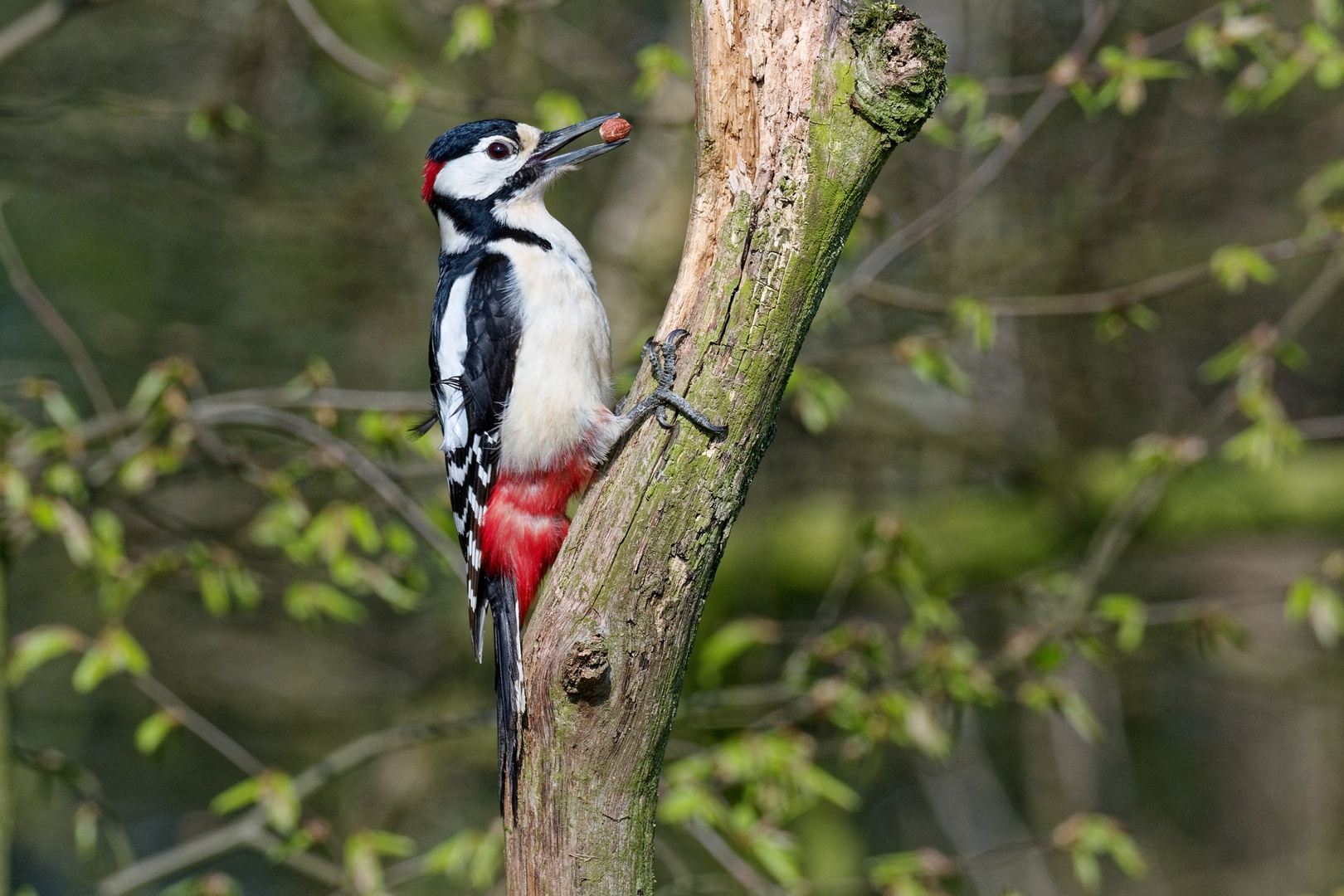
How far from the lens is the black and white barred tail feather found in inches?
86.7

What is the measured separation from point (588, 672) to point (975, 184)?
7.89ft

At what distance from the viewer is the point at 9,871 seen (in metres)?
3.67

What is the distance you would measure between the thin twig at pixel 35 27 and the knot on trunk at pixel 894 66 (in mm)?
2985

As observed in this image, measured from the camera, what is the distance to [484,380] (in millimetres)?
3055

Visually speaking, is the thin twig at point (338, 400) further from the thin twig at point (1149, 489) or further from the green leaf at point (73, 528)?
the thin twig at point (1149, 489)

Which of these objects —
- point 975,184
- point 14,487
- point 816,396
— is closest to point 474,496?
point 816,396

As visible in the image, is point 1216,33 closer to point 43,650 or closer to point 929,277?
point 929,277

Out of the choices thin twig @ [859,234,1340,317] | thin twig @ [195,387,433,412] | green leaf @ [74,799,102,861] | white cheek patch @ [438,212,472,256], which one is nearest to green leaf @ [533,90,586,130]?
white cheek patch @ [438,212,472,256]

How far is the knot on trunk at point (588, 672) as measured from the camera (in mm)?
2018

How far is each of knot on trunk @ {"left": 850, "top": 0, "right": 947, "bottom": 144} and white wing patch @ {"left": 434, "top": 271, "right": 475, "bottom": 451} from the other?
Answer: 1369 millimetres

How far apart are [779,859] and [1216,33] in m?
2.68

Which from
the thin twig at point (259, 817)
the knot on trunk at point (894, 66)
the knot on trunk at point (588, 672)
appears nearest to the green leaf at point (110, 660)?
the thin twig at point (259, 817)

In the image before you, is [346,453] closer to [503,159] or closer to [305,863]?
[503,159]

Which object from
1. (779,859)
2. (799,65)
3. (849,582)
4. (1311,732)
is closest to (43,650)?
(779,859)
